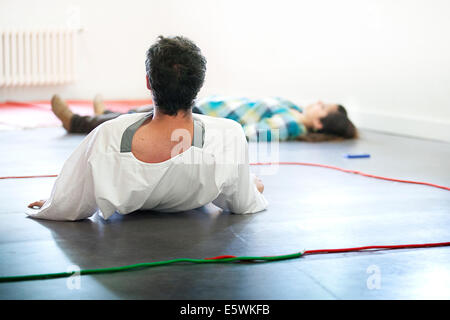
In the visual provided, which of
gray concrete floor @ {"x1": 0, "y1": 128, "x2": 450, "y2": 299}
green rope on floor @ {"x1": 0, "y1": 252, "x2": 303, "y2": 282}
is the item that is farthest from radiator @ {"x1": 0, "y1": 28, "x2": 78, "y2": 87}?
green rope on floor @ {"x1": 0, "y1": 252, "x2": 303, "y2": 282}

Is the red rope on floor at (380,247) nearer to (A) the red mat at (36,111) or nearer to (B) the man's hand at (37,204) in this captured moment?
(B) the man's hand at (37,204)

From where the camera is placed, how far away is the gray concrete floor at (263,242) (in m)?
1.62

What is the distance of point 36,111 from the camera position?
5.98 meters

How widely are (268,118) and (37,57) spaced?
3554 mm

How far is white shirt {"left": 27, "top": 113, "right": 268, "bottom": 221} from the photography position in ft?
7.11

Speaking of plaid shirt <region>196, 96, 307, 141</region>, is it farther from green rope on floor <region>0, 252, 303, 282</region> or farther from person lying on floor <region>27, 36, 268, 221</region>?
green rope on floor <region>0, 252, 303, 282</region>

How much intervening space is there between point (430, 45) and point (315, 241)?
10.1 ft

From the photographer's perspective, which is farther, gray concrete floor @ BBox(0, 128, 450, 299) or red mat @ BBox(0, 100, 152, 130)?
red mat @ BBox(0, 100, 152, 130)

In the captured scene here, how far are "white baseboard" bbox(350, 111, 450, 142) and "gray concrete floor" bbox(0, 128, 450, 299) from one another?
1.52 meters

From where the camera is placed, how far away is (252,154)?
3965 millimetres

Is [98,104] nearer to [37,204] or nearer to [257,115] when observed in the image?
[257,115]

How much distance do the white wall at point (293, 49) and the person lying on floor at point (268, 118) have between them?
0.66m
